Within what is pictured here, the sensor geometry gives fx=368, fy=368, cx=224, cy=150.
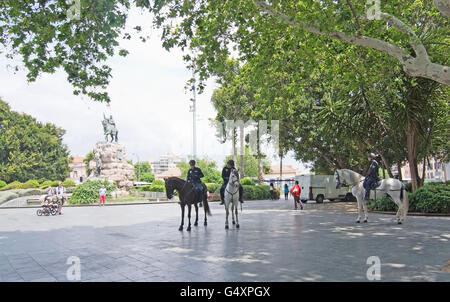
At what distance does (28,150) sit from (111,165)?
32247 mm

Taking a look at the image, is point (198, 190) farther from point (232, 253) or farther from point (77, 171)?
point (77, 171)

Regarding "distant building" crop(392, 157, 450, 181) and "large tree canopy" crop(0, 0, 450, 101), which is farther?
"distant building" crop(392, 157, 450, 181)

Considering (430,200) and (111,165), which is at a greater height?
(111,165)

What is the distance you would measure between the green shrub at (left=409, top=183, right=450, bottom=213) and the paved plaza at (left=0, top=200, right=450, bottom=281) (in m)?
4.52

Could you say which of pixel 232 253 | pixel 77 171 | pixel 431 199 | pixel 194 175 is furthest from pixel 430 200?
pixel 77 171

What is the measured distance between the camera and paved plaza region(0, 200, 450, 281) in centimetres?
645

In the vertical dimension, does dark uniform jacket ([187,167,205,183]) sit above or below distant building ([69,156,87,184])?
below

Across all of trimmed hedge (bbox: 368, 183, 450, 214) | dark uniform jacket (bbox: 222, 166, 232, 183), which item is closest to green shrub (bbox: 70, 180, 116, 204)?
dark uniform jacket (bbox: 222, 166, 232, 183)

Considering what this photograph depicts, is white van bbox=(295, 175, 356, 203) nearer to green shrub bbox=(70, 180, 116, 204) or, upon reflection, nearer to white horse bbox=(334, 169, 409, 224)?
white horse bbox=(334, 169, 409, 224)

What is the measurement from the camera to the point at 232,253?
837 cm

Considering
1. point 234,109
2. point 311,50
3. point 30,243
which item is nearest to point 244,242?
point 30,243

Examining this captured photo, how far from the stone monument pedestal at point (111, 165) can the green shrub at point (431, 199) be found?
27.1 meters

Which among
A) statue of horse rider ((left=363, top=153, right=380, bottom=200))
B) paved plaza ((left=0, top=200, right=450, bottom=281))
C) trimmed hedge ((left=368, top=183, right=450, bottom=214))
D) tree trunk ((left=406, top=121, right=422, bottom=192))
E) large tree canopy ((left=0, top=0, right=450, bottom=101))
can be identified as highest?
large tree canopy ((left=0, top=0, right=450, bottom=101))

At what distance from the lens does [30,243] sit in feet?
34.0
